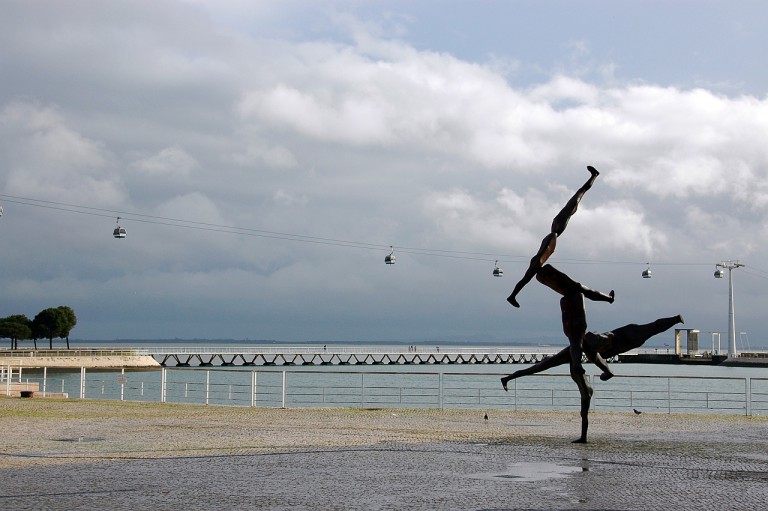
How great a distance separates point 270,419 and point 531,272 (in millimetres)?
8074

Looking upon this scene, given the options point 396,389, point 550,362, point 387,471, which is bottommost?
point 396,389

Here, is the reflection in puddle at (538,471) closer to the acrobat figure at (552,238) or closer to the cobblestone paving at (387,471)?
the cobblestone paving at (387,471)

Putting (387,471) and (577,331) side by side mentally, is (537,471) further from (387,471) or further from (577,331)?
(577,331)

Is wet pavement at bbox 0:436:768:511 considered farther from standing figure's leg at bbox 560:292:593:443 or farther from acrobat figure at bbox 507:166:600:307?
acrobat figure at bbox 507:166:600:307

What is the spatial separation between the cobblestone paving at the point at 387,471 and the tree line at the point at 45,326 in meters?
98.1

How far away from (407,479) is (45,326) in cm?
10879

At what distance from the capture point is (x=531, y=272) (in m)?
16.0

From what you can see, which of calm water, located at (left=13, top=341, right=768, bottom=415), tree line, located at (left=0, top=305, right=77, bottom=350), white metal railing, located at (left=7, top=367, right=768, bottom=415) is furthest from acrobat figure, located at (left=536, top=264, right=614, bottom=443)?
tree line, located at (left=0, top=305, right=77, bottom=350)

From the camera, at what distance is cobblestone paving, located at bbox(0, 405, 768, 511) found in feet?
31.6

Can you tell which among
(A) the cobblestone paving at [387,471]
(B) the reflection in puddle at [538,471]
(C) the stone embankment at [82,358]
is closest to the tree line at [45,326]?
(C) the stone embankment at [82,358]

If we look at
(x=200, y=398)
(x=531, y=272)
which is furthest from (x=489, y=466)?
(x=200, y=398)

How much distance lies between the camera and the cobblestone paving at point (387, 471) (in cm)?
962

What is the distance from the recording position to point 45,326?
4405 inches

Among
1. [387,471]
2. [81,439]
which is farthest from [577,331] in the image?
[81,439]
